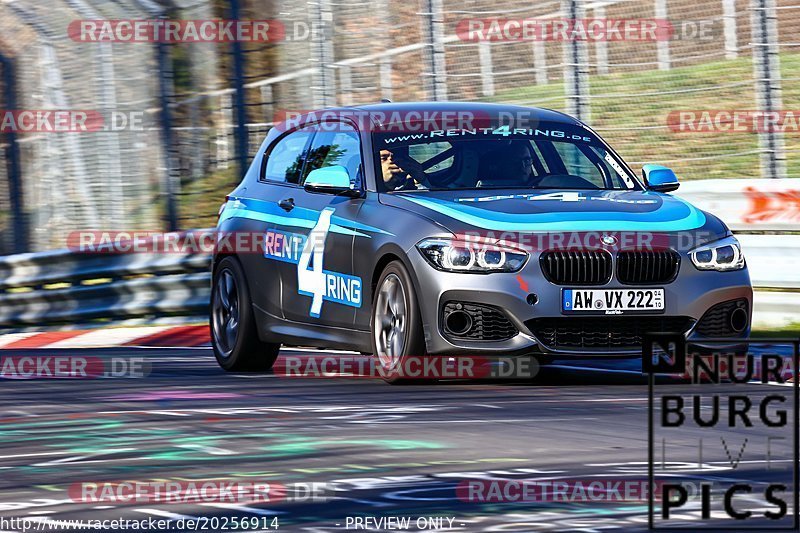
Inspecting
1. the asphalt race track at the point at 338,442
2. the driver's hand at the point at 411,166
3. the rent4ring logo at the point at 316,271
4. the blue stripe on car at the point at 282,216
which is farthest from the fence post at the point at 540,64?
the asphalt race track at the point at 338,442

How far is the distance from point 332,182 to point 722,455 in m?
3.95

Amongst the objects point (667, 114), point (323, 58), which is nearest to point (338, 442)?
point (667, 114)

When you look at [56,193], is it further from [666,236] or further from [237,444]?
[237,444]

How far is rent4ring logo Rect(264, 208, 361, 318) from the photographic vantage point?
33.1 feet

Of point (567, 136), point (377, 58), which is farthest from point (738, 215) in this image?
point (377, 58)

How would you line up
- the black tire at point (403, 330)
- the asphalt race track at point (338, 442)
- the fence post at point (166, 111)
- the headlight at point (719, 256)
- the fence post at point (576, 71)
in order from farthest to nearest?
the fence post at point (166, 111) → the fence post at point (576, 71) → the headlight at point (719, 256) → the black tire at point (403, 330) → the asphalt race track at point (338, 442)

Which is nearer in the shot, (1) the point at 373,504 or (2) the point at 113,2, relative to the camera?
(1) the point at 373,504

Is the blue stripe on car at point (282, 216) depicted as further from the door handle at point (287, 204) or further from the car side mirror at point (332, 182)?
the car side mirror at point (332, 182)

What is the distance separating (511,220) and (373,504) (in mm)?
3770

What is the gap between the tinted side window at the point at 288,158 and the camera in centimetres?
1140

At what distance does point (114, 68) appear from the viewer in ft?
60.8

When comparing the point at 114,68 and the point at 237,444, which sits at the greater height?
the point at 114,68

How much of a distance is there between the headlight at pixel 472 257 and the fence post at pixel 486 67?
838 cm

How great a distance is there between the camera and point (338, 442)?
23.8 ft
